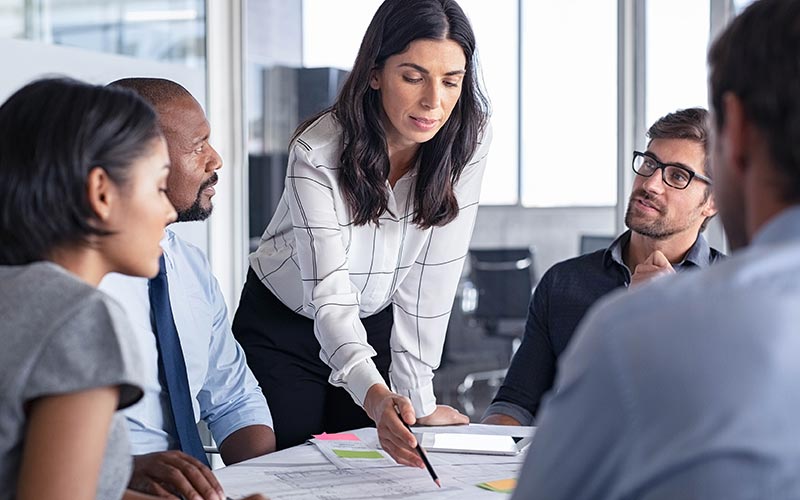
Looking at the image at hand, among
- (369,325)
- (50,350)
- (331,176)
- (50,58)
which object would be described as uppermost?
(50,58)

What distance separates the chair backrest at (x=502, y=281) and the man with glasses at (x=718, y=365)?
476 cm

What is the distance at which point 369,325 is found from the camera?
235 centimetres

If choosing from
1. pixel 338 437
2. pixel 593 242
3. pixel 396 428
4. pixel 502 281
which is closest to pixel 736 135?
pixel 396 428

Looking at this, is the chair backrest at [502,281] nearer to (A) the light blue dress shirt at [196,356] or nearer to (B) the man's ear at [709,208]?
(B) the man's ear at [709,208]

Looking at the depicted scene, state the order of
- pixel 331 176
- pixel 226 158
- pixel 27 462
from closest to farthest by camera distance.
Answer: pixel 27 462, pixel 331 176, pixel 226 158

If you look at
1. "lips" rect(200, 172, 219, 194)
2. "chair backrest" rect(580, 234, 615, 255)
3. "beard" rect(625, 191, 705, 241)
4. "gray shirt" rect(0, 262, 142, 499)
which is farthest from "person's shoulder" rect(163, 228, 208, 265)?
"chair backrest" rect(580, 234, 615, 255)

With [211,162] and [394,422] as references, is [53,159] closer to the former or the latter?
[394,422]

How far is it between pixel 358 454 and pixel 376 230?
0.62 meters

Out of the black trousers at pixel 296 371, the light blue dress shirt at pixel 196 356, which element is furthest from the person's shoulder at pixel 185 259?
the black trousers at pixel 296 371

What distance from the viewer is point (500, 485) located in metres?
1.56

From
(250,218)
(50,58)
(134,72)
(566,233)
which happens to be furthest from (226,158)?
(566,233)

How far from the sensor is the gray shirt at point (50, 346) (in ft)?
3.33

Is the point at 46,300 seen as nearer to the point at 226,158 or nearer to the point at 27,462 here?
the point at 27,462

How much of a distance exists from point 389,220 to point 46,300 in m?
1.25
